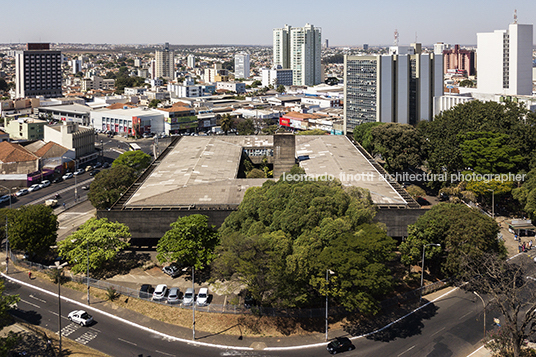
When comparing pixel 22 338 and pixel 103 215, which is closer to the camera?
pixel 22 338

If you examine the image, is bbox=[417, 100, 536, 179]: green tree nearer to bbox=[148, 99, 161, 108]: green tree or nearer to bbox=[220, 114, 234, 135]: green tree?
bbox=[220, 114, 234, 135]: green tree

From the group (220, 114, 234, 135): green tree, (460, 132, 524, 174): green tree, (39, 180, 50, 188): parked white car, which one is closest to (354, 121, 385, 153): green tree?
(460, 132, 524, 174): green tree

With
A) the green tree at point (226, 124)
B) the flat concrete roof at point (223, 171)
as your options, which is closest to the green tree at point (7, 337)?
the flat concrete roof at point (223, 171)

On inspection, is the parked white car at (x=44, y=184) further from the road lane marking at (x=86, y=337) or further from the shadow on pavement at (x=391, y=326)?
the shadow on pavement at (x=391, y=326)

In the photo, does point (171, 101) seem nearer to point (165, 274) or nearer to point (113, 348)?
point (165, 274)

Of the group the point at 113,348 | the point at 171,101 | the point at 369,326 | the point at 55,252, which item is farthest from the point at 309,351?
the point at 171,101
